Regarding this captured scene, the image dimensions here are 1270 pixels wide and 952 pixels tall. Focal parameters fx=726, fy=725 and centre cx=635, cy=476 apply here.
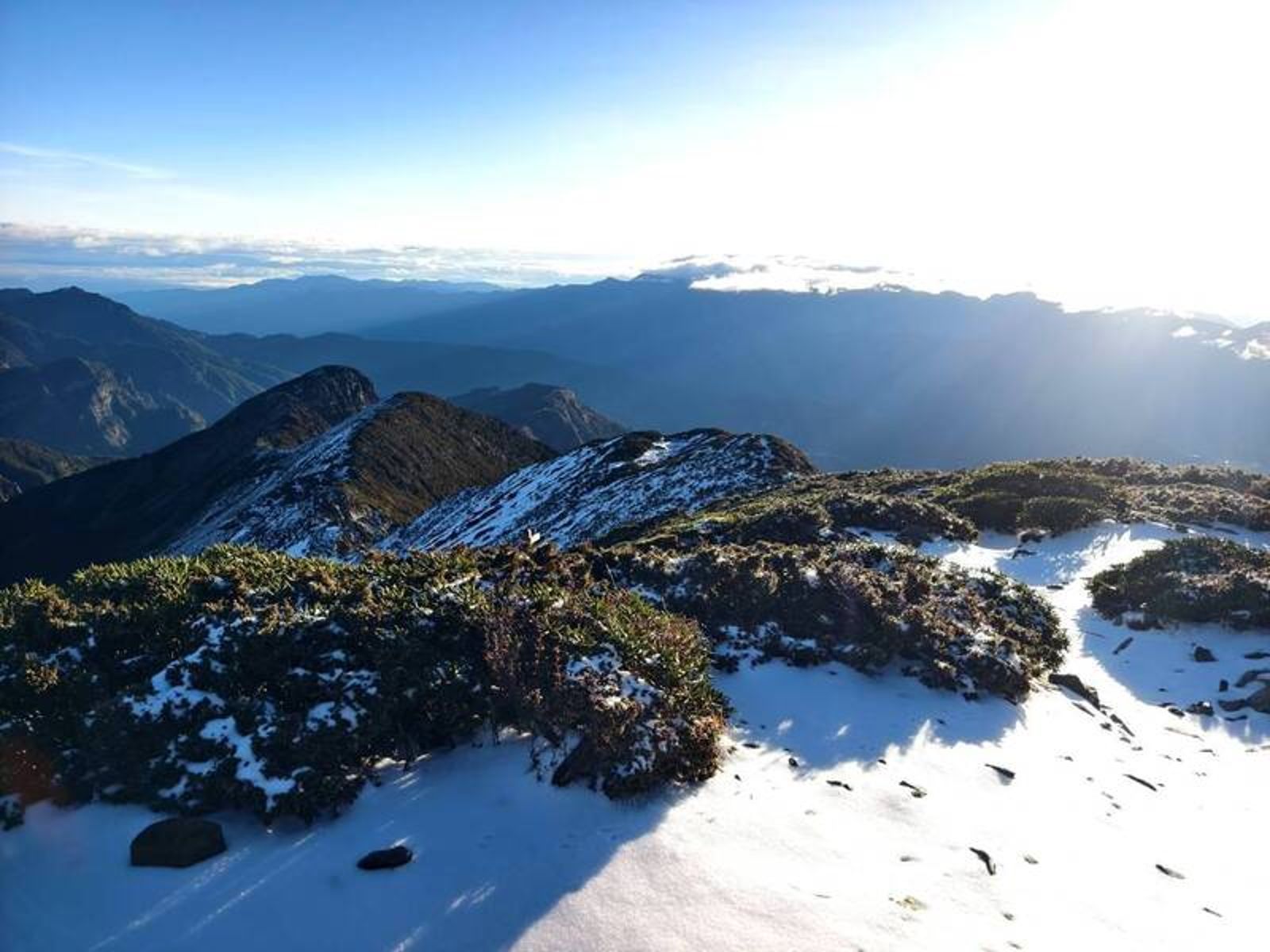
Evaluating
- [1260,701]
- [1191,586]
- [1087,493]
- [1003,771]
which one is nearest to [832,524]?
[1191,586]

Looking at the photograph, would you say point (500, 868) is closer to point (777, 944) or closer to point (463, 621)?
point (777, 944)

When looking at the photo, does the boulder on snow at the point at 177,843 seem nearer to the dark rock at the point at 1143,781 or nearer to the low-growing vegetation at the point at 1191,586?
the dark rock at the point at 1143,781

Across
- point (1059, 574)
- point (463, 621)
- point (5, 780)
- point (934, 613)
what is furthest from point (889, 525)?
point (5, 780)

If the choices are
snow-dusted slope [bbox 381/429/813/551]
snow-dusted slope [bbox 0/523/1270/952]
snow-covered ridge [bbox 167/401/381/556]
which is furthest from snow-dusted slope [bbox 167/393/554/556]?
snow-dusted slope [bbox 0/523/1270/952]

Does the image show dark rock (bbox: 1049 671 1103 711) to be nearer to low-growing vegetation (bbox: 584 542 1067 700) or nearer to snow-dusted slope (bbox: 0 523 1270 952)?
low-growing vegetation (bbox: 584 542 1067 700)

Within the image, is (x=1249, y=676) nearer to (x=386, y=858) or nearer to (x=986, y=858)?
(x=986, y=858)
